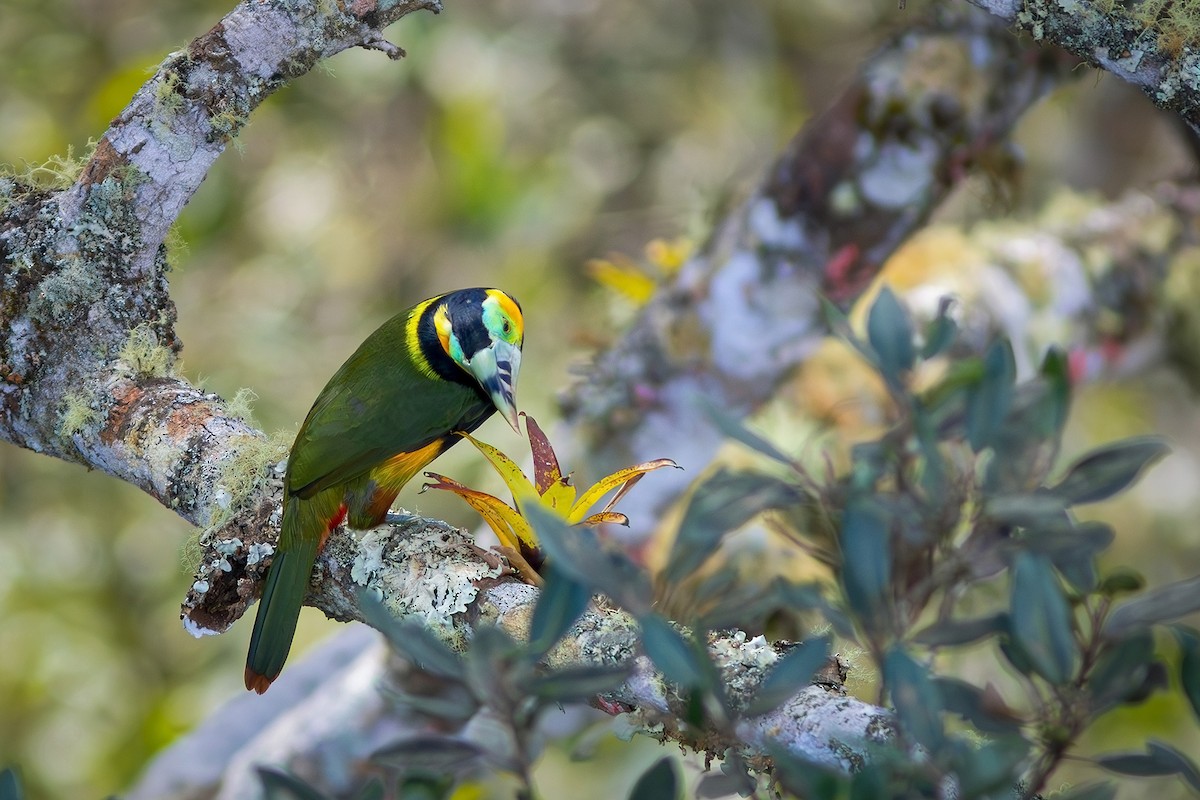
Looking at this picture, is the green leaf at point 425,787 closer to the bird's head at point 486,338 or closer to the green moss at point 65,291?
the bird's head at point 486,338

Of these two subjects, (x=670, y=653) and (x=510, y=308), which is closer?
(x=670, y=653)

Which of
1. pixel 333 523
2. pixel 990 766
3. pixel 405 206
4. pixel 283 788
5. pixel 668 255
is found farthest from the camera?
pixel 405 206

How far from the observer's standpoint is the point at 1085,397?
143 inches

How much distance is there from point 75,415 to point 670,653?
1.26 metres

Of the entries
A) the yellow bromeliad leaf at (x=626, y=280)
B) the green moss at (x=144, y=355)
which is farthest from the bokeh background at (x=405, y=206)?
the green moss at (x=144, y=355)

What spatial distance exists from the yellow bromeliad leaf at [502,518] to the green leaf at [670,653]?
74 centimetres

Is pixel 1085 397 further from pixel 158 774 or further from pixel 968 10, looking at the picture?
pixel 158 774

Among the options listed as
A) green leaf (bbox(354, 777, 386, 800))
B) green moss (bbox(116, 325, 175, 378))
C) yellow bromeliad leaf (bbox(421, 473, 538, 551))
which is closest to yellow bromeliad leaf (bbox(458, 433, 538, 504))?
yellow bromeliad leaf (bbox(421, 473, 538, 551))

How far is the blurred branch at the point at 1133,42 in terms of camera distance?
4.14 ft

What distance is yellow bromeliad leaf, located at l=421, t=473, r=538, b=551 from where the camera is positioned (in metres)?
1.40

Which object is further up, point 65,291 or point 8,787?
point 65,291

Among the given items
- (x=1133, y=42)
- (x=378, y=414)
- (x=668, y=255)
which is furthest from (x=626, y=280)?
(x=1133, y=42)

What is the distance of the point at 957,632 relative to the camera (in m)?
0.65

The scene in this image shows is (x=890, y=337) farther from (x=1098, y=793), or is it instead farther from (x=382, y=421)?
(x=382, y=421)
